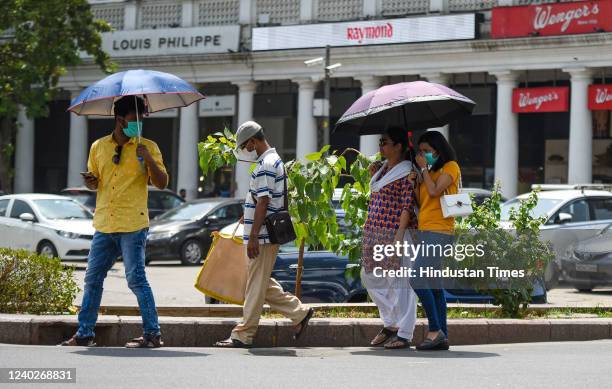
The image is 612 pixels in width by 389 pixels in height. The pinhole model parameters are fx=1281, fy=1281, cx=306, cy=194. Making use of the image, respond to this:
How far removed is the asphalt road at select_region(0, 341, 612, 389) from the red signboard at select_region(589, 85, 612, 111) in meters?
26.0

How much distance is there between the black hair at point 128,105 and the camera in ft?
34.5

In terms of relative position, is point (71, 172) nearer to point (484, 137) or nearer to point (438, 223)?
point (484, 137)

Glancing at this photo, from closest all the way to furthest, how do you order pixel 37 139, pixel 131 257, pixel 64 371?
pixel 64 371 < pixel 131 257 < pixel 37 139

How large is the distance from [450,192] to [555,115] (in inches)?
1178

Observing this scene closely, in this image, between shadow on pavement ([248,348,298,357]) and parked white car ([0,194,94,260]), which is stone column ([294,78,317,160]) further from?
shadow on pavement ([248,348,298,357])

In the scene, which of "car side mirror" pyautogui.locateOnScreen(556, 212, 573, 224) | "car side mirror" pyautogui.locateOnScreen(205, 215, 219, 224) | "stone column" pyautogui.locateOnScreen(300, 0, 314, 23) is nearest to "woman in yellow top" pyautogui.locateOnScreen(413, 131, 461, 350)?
"car side mirror" pyautogui.locateOnScreen(556, 212, 573, 224)

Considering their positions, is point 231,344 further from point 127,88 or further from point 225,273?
point 127,88

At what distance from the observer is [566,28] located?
3612 centimetres

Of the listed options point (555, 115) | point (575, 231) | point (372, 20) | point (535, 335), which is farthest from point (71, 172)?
point (535, 335)

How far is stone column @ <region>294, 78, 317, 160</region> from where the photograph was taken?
140 ft

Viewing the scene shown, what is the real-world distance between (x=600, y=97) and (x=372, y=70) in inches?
309

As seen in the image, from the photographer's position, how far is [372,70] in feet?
134

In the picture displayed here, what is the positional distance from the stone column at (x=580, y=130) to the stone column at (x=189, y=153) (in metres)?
14.4

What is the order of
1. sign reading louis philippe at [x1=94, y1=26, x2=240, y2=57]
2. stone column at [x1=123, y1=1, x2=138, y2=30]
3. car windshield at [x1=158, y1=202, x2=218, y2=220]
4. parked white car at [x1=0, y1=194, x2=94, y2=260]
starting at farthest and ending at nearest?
stone column at [x1=123, y1=1, x2=138, y2=30]
sign reading louis philippe at [x1=94, y1=26, x2=240, y2=57]
car windshield at [x1=158, y1=202, x2=218, y2=220]
parked white car at [x1=0, y1=194, x2=94, y2=260]
